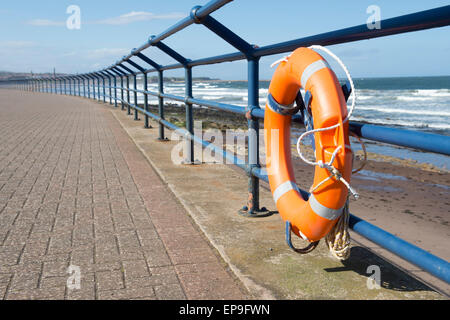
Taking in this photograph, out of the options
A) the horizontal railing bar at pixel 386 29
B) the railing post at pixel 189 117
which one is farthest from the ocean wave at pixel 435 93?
the horizontal railing bar at pixel 386 29

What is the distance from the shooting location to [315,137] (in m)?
1.92

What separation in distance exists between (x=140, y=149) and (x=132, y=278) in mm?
4225

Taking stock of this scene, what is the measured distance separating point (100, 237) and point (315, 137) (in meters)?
1.64

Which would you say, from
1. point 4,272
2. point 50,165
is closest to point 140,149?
point 50,165

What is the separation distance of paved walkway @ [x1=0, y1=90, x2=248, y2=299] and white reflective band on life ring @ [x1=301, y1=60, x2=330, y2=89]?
106 centimetres

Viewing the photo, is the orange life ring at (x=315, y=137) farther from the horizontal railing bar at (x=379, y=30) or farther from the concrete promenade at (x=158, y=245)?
the concrete promenade at (x=158, y=245)

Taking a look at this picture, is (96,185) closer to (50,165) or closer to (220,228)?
(50,165)

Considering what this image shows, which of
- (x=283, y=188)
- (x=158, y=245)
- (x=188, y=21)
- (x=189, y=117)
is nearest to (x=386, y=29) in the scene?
(x=283, y=188)


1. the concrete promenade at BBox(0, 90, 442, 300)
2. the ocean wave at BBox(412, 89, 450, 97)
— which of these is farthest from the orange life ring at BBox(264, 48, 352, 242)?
the ocean wave at BBox(412, 89, 450, 97)

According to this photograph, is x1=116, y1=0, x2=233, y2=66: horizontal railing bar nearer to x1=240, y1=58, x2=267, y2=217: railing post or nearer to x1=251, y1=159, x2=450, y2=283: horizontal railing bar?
x1=240, y1=58, x2=267, y2=217: railing post

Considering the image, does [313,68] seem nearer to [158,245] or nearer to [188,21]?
[158,245]

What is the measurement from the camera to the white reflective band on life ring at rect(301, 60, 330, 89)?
1.90 m

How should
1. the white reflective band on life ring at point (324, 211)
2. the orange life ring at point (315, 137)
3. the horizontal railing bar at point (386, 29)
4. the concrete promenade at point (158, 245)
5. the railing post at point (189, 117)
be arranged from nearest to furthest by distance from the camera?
the horizontal railing bar at point (386, 29) → the orange life ring at point (315, 137) → the white reflective band on life ring at point (324, 211) → the concrete promenade at point (158, 245) → the railing post at point (189, 117)

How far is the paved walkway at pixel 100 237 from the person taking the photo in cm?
218
